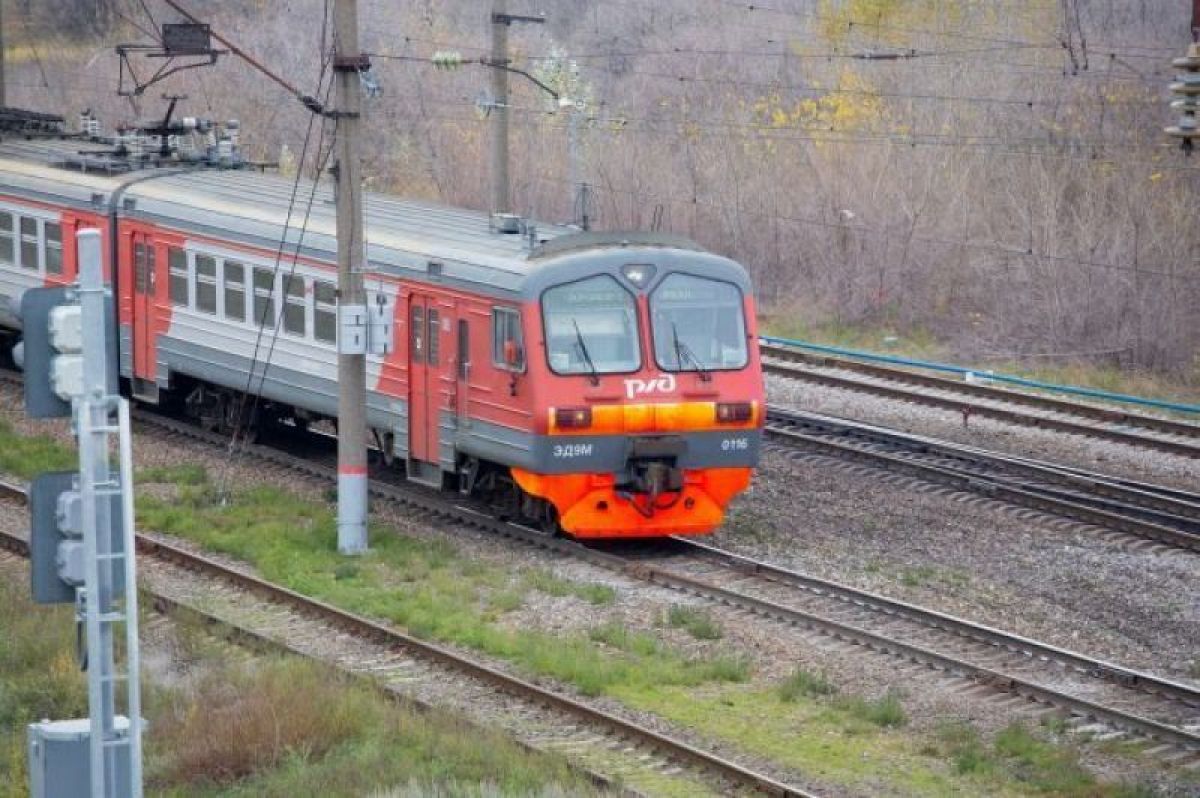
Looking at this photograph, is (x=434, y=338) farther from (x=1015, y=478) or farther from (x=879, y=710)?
(x=879, y=710)

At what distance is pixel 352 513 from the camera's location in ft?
57.1

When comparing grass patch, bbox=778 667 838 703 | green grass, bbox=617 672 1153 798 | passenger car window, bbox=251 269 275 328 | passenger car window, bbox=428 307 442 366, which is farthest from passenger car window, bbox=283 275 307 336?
grass patch, bbox=778 667 838 703

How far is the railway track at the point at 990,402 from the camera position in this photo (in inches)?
916

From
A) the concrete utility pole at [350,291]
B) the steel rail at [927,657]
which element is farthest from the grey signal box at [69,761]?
the concrete utility pole at [350,291]

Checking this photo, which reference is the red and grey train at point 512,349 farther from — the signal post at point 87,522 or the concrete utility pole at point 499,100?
the signal post at point 87,522

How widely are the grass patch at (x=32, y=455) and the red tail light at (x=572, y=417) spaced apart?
233 inches

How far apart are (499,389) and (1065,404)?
1001 centimetres

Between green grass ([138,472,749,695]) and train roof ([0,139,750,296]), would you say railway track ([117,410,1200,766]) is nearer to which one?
green grass ([138,472,749,695])

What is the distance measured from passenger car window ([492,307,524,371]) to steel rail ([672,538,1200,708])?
2.34 m

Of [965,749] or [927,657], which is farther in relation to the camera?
[927,657]

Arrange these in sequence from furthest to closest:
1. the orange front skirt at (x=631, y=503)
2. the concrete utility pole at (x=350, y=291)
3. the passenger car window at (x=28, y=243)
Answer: the passenger car window at (x=28, y=243) < the orange front skirt at (x=631, y=503) < the concrete utility pole at (x=350, y=291)

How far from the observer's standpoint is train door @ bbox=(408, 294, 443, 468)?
1839 centimetres

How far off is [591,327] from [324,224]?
4400 millimetres

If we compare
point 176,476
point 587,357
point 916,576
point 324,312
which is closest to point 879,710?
point 916,576
